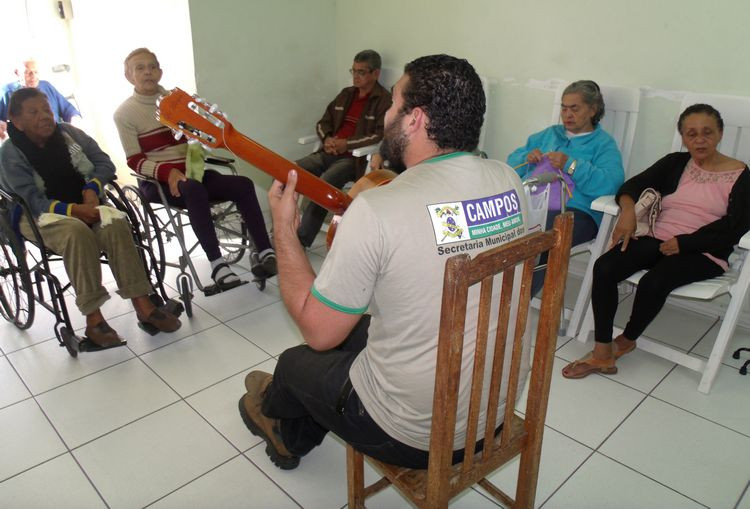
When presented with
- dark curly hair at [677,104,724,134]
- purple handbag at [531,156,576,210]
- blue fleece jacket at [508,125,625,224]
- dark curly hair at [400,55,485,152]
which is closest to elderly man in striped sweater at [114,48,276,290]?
purple handbag at [531,156,576,210]

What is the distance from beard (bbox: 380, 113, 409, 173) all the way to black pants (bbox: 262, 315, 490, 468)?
0.52 metres

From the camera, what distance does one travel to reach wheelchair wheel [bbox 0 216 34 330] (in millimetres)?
2316

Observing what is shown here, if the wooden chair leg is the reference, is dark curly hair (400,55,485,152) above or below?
above

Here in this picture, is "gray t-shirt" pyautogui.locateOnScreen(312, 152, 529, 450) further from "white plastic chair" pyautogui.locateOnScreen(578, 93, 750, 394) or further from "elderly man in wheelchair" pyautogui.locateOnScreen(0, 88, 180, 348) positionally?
"elderly man in wheelchair" pyautogui.locateOnScreen(0, 88, 180, 348)

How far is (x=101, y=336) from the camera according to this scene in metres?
2.44

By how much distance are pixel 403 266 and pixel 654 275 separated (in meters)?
1.57

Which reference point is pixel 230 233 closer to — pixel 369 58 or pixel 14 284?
pixel 14 284

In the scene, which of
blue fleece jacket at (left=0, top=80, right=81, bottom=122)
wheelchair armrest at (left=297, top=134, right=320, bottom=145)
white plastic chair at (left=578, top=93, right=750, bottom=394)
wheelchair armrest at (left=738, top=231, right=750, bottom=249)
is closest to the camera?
wheelchair armrest at (left=738, top=231, right=750, bottom=249)

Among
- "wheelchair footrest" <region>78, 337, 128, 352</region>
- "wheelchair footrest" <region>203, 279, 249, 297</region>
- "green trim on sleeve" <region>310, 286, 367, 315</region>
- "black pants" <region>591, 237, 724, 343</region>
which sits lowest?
"wheelchair footrest" <region>78, 337, 128, 352</region>

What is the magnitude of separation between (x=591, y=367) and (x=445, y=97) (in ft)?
5.23

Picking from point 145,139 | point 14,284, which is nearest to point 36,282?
point 14,284

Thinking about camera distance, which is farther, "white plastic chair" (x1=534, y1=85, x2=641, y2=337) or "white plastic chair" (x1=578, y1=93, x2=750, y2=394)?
"white plastic chair" (x1=534, y1=85, x2=641, y2=337)

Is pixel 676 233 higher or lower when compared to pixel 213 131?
lower

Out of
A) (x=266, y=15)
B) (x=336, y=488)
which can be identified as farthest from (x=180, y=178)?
(x=336, y=488)
